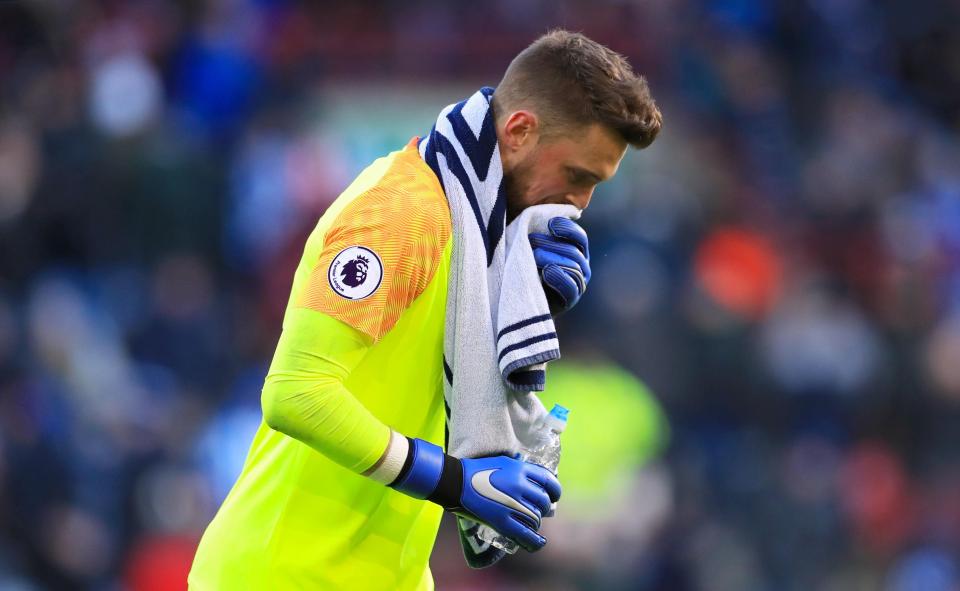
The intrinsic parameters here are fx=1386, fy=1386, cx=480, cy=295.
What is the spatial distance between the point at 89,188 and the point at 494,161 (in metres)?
5.61

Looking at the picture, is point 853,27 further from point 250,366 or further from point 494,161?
point 494,161

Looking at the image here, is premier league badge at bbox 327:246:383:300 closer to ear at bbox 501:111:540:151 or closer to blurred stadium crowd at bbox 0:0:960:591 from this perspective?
ear at bbox 501:111:540:151

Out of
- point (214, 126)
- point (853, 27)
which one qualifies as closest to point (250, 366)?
point (214, 126)

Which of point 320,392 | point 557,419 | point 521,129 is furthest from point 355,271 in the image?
point 557,419

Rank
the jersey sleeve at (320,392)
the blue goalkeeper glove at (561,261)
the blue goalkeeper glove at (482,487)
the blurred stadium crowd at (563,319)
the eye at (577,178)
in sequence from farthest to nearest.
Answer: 1. the blurred stadium crowd at (563,319)
2. the eye at (577,178)
3. the blue goalkeeper glove at (561,261)
4. the blue goalkeeper glove at (482,487)
5. the jersey sleeve at (320,392)

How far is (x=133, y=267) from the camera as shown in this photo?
827cm

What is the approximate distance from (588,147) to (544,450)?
0.71 m

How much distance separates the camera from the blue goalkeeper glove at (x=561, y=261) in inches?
121

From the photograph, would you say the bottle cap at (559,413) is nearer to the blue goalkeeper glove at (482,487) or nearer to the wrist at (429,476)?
the blue goalkeeper glove at (482,487)

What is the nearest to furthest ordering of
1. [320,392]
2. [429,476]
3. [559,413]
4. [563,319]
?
[320,392], [429,476], [559,413], [563,319]

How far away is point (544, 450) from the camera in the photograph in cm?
321

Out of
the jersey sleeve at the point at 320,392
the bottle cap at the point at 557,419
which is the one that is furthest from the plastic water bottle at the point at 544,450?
the jersey sleeve at the point at 320,392

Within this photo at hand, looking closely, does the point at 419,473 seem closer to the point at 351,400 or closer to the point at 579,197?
the point at 351,400

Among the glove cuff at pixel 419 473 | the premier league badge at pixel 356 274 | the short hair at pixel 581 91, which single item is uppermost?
the short hair at pixel 581 91
